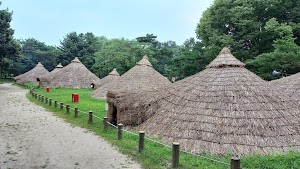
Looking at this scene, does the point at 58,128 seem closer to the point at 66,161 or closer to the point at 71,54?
the point at 66,161

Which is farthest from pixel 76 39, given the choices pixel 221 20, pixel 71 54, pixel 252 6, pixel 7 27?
pixel 252 6

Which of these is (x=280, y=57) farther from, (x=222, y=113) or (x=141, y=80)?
(x=222, y=113)

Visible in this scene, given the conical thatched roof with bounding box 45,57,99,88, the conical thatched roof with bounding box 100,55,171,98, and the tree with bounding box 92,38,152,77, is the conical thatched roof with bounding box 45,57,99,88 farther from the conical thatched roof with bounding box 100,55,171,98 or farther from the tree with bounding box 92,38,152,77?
the conical thatched roof with bounding box 100,55,171,98

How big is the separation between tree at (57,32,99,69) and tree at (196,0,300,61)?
31779mm

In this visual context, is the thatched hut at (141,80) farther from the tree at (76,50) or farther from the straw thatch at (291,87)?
the tree at (76,50)

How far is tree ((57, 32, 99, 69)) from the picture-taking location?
181 feet

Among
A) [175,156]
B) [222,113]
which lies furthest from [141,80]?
[175,156]

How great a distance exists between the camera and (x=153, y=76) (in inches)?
921

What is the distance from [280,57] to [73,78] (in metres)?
27.6

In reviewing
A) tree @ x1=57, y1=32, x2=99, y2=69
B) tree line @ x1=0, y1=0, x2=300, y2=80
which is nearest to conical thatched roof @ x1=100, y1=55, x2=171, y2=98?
tree line @ x1=0, y1=0, x2=300, y2=80

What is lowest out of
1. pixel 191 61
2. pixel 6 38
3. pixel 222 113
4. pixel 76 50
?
pixel 222 113

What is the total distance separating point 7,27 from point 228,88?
112 feet

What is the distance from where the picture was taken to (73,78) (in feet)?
125

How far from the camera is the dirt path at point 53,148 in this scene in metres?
7.78
